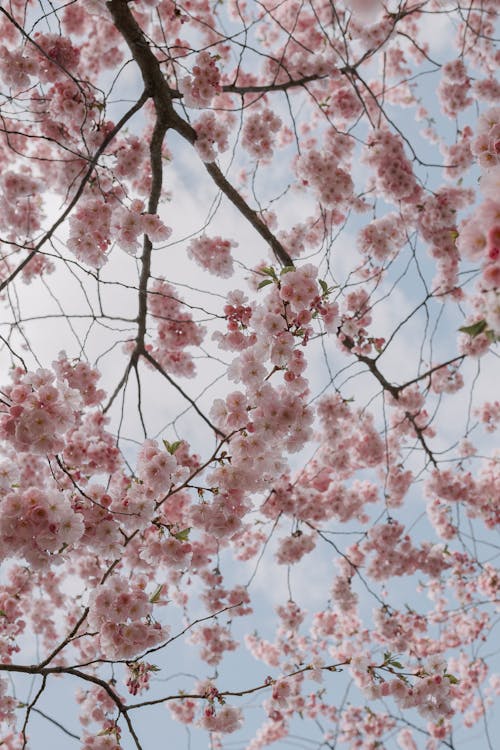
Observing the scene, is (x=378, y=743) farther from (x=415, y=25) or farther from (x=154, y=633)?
(x=415, y=25)

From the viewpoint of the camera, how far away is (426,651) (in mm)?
8273

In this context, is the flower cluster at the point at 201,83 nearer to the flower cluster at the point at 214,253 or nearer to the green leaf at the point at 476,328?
the flower cluster at the point at 214,253

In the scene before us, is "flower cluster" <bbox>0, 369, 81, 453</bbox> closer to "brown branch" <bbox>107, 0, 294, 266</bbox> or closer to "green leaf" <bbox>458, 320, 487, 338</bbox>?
"green leaf" <bbox>458, 320, 487, 338</bbox>

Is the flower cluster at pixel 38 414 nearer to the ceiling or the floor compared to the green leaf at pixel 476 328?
nearer to the ceiling

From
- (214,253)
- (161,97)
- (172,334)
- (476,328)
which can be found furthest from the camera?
(172,334)

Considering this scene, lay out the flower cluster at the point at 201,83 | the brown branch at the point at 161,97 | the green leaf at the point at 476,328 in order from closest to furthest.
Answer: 1. the green leaf at the point at 476,328
2. the brown branch at the point at 161,97
3. the flower cluster at the point at 201,83

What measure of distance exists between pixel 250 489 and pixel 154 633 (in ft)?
2.69

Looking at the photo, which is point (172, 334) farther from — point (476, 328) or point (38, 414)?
point (476, 328)

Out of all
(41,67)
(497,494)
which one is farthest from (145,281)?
(497,494)

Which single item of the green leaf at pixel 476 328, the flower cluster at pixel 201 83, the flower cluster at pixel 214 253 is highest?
the flower cluster at pixel 201 83

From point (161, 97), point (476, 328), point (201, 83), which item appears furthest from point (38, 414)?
point (201, 83)

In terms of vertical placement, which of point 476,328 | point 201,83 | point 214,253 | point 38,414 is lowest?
point 476,328

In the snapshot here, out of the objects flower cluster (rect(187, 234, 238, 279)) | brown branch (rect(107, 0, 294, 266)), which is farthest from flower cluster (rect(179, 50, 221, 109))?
flower cluster (rect(187, 234, 238, 279))

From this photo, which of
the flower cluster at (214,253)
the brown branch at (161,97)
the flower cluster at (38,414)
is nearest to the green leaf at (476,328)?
the flower cluster at (38,414)
